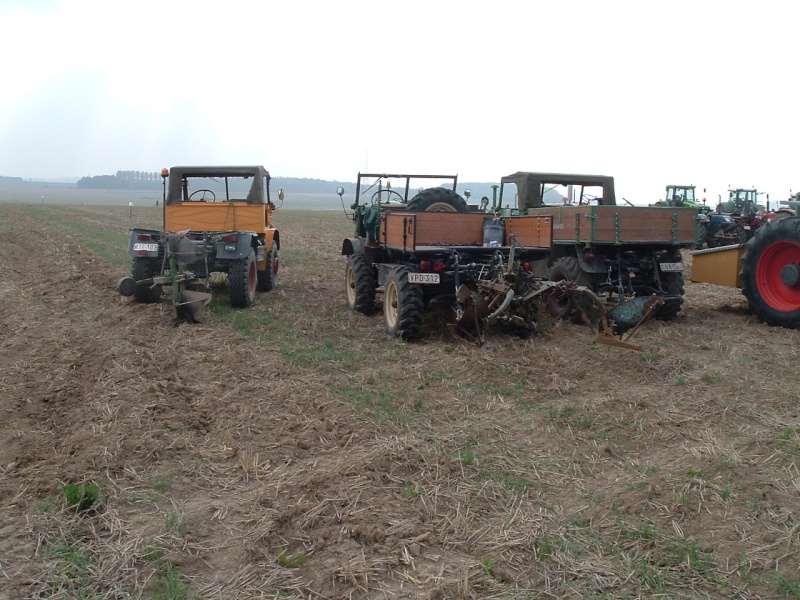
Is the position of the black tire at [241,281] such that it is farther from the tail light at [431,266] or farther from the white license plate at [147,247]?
the tail light at [431,266]

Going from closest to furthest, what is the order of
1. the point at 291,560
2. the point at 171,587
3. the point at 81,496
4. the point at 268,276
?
1. the point at 171,587
2. the point at 291,560
3. the point at 81,496
4. the point at 268,276

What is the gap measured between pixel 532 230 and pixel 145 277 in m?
5.29

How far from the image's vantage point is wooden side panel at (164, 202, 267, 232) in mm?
10828

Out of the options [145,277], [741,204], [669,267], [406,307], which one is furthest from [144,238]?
[741,204]

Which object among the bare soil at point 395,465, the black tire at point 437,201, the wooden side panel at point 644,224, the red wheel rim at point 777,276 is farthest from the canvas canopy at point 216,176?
the red wheel rim at point 777,276

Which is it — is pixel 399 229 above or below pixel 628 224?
below

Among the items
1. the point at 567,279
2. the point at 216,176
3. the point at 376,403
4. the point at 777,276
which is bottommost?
the point at 376,403

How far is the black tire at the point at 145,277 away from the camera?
32.0 ft

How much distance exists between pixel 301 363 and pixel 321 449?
2.27 meters

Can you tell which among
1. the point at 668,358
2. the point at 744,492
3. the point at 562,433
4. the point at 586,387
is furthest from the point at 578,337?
the point at 744,492

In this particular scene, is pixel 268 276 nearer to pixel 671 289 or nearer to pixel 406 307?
pixel 406 307

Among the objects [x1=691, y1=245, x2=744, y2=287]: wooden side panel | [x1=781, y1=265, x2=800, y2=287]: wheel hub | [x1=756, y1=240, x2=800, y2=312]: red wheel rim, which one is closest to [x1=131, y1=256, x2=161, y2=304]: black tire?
[x1=691, y1=245, x2=744, y2=287]: wooden side panel

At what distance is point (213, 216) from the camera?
1096cm

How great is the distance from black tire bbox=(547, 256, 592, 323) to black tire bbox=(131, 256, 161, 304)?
5318 mm
